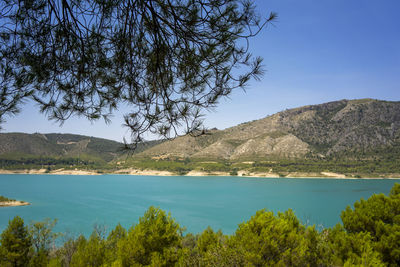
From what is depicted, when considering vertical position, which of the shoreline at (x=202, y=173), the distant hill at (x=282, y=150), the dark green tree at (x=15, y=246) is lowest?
Answer: the shoreline at (x=202, y=173)

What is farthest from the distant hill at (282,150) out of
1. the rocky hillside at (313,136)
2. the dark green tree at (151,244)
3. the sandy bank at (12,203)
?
the dark green tree at (151,244)

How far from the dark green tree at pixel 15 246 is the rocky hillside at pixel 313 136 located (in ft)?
211

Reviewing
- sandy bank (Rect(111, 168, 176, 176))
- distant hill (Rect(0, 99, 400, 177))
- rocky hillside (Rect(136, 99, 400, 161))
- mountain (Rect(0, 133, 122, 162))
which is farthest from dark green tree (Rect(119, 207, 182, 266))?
mountain (Rect(0, 133, 122, 162))

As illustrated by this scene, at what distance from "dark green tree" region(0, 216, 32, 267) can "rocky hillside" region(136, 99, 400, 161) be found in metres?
64.3

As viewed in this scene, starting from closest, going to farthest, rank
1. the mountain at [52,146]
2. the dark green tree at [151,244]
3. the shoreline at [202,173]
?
1. the dark green tree at [151,244]
2. the shoreline at [202,173]
3. the mountain at [52,146]

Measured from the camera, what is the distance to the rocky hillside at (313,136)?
80.6 metres

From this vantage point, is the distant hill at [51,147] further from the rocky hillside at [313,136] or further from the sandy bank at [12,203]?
the sandy bank at [12,203]

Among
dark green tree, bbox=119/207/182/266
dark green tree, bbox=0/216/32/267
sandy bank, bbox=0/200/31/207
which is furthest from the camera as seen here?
sandy bank, bbox=0/200/31/207

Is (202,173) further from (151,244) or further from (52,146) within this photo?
(151,244)

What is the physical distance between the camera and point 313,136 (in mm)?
92500

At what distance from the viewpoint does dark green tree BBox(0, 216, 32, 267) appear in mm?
9918

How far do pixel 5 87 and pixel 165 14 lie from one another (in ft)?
5.46

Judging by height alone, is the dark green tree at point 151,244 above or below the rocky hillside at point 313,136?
below

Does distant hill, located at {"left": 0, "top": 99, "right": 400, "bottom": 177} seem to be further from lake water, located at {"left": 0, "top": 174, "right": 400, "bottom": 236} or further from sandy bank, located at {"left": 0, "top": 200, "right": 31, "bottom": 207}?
sandy bank, located at {"left": 0, "top": 200, "right": 31, "bottom": 207}
